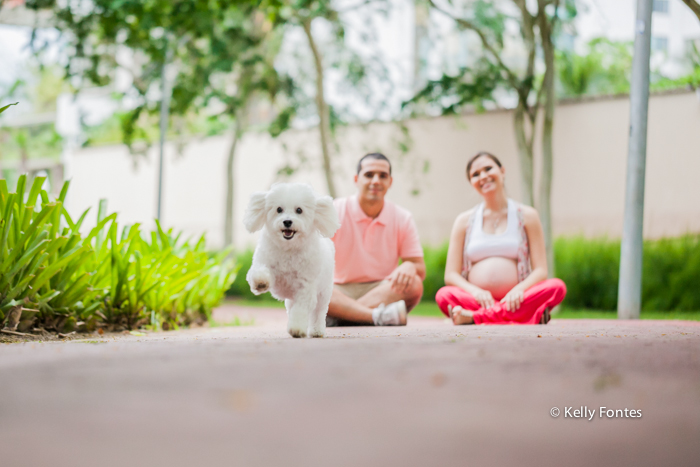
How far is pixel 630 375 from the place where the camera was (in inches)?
89.7

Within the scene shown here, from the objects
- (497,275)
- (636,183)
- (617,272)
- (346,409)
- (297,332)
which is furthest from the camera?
(617,272)

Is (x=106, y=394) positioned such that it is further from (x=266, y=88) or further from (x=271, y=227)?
A: (x=266, y=88)

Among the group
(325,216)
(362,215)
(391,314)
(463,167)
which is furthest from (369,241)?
(463,167)

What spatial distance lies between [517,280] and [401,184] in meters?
10.2

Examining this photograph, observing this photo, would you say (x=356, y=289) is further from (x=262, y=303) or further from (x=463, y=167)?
(x=463, y=167)

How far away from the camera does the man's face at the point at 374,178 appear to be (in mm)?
5293

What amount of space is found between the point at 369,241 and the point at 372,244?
0.13ft

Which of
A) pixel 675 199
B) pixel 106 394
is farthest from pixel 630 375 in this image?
pixel 675 199

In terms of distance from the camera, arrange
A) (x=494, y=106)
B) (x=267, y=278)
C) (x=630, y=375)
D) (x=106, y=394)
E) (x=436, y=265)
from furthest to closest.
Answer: (x=494, y=106) < (x=436, y=265) < (x=267, y=278) < (x=630, y=375) < (x=106, y=394)

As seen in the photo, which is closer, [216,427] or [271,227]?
[216,427]

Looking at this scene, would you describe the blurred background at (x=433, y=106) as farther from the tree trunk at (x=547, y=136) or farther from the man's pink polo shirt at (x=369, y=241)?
the man's pink polo shirt at (x=369, y=241)

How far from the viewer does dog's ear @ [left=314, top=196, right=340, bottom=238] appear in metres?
3.79

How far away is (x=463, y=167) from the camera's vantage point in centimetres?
1462

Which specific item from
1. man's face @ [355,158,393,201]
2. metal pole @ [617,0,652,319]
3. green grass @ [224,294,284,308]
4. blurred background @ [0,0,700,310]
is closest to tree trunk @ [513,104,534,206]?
blurred background @ [0,0,700,310]
